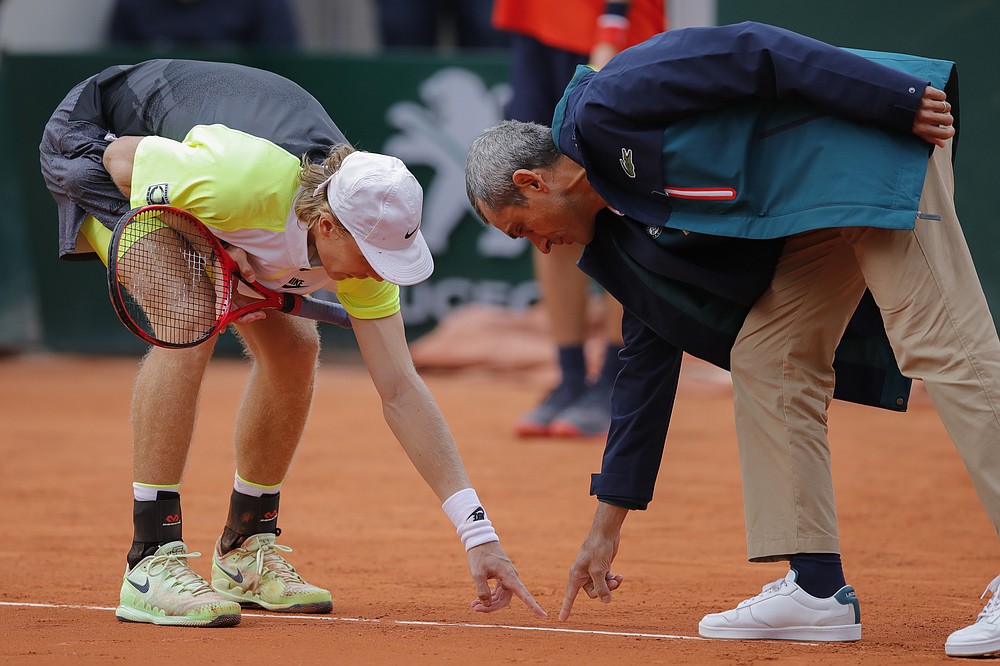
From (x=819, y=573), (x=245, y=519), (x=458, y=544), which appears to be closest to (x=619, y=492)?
(x=819, y=573)

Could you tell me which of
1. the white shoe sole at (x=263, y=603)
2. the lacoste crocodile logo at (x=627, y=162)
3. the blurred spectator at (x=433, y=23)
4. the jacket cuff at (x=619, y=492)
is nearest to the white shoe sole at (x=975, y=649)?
the jacket cuff at (x=619, y=492)

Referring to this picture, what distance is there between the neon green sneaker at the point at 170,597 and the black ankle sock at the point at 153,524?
0.02 m

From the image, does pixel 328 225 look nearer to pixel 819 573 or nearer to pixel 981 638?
pixel 819 573

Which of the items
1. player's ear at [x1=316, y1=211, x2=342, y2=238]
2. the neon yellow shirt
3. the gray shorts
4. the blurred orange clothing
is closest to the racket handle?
the neon yellow shirt

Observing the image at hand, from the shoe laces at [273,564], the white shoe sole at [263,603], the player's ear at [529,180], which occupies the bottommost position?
the white shoe sole at [263,603]

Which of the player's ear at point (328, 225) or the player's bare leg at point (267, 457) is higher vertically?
the player's ear at point (328, 225)

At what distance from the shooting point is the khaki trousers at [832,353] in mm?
2990

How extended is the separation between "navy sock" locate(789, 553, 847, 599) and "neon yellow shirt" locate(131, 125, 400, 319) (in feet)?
4.47

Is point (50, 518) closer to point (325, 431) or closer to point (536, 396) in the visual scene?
point (325, 431)

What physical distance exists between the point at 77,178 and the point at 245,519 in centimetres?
100

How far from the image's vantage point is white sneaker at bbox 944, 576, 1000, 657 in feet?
9.85

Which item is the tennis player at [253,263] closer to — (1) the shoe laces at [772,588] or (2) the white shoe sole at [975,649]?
(1) the shoe laces at [772,588]

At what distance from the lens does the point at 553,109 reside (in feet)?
21.7

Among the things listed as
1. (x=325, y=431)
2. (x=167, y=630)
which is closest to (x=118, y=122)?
(x=167, y=630)
